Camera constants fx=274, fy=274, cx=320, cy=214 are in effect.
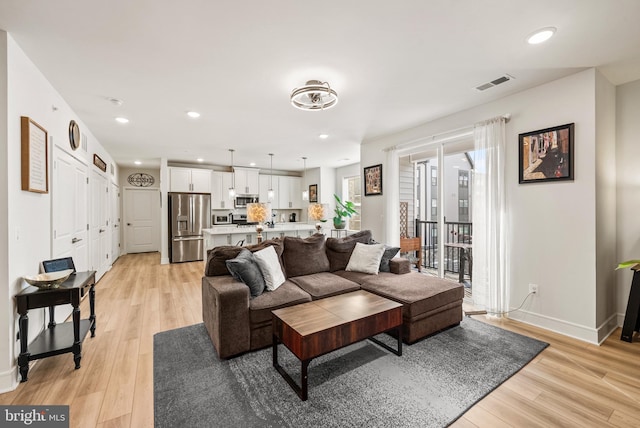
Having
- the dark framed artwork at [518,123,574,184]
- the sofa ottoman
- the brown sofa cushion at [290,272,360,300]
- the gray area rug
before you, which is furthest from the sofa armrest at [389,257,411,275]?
the dark framed artwork at [518,123,574,184]

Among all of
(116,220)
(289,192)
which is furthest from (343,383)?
(116,220)

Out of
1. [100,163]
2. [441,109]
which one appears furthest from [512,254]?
→ [100,163]

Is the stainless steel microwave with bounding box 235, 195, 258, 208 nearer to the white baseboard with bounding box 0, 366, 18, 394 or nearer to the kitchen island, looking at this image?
the kitchen island

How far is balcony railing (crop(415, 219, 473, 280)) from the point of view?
15.0 ft

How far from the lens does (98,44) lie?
2.18 meters

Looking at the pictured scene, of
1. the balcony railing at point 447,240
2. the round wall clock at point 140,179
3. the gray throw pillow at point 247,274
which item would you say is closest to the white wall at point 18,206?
the gray throw pillow at point 247,274

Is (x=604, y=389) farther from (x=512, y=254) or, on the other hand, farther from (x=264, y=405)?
(x=264, y=405)

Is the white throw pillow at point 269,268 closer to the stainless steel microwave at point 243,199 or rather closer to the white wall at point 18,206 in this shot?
the white wall at point 18,206

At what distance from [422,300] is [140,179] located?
872 cm

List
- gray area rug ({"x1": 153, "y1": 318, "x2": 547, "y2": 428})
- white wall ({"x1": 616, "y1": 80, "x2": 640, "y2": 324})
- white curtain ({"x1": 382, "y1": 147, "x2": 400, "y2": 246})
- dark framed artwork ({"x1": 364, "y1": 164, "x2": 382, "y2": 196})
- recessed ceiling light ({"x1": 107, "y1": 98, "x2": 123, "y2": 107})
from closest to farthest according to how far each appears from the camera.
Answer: gray area rug ({"x1": 153, "y1": 318, "x2": 547, "y2": 428}) → white wall ({"x1": 616, "y1": 80, "x2": 640, "y2": 324}) → recessed ceiling light ({"x1": 107, "y1": 98, "x2": 123, "y2": 107}) → white curtain ({"x1": 382, "y1": 147, "x2": 400, "y2": 246}) → dark framed artwork ({"x1": 364, "y1": 164, "x2": 382, "y2": 196})

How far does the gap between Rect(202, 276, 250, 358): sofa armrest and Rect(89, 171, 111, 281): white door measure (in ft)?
11.2

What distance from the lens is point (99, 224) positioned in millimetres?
5066

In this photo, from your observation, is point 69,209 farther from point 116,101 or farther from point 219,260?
point 219,260

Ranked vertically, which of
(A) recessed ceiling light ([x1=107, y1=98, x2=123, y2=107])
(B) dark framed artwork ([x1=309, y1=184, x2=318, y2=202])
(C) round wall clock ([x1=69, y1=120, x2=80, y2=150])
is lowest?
(B) dark framed artwork ([x1=309, y1=184, x2=318, y2=202])
